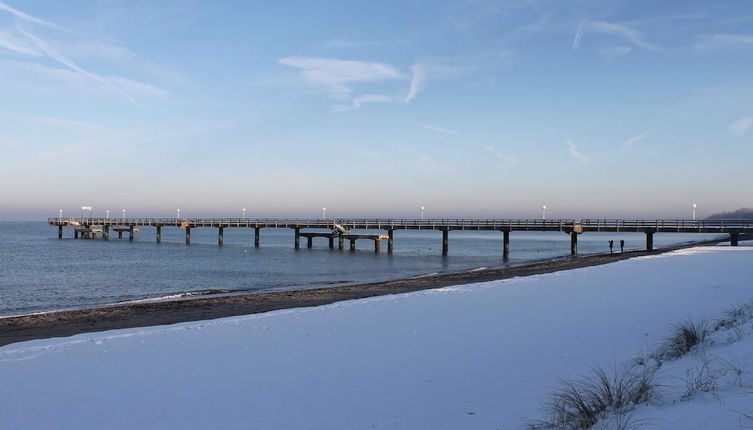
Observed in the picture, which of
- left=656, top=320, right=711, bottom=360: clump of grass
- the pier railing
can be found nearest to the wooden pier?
the pier railing

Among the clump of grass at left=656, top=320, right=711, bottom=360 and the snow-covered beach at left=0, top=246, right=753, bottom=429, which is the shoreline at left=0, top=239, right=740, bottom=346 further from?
the clump of grass at left=656, top=320, right=711, bottom=360

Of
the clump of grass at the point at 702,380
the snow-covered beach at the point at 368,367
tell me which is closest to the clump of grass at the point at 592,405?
the snow-covered beach at the point at 368,367

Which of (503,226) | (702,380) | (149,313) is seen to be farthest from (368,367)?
(503,226)

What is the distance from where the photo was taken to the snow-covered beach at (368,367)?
5969 mm

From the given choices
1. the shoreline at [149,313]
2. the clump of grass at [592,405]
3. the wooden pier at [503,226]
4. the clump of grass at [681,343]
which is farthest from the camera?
the wooden pier at [503,226]

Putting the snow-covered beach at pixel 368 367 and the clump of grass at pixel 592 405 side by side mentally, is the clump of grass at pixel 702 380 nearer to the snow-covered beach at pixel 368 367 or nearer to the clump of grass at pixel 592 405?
the snow-covered beach at pixel 368 367

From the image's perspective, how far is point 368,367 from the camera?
8.06 meters

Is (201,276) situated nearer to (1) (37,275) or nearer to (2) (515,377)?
(1) (37,275)

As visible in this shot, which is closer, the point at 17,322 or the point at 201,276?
the point at 17,322

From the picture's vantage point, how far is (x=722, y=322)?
31.2 feet

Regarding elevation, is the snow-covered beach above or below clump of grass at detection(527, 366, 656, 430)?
below

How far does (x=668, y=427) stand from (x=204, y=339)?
332 inches

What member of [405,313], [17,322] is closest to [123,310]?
[17,322]

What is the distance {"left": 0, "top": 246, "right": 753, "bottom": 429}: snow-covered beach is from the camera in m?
5.97
